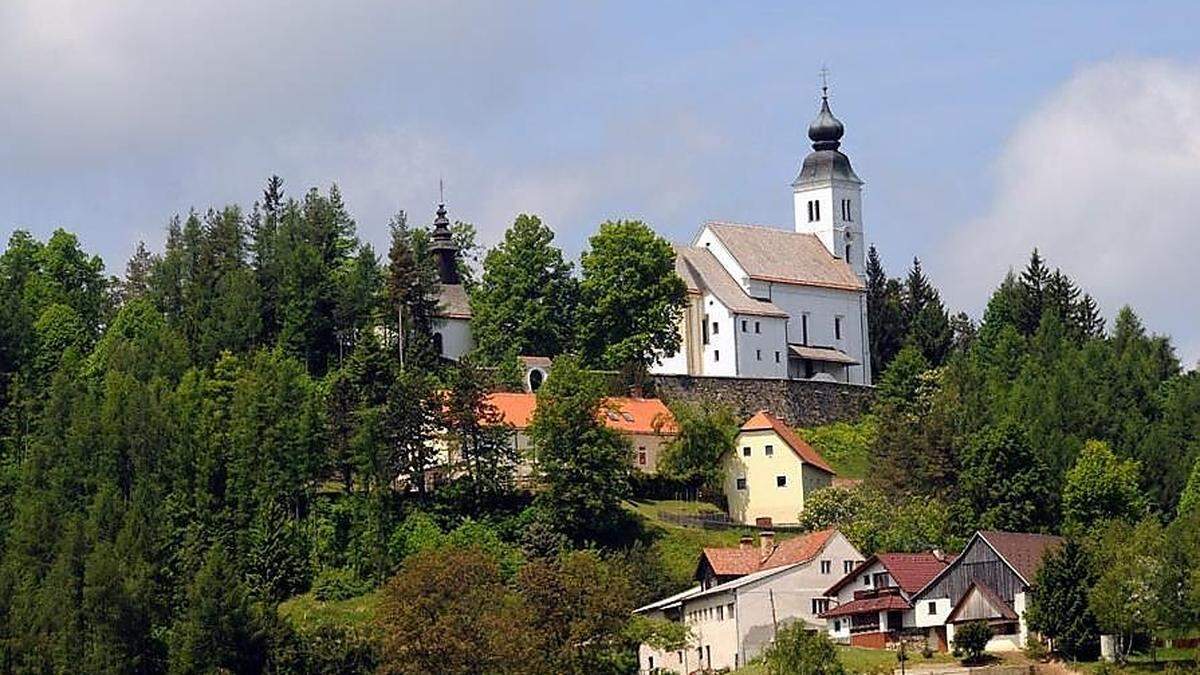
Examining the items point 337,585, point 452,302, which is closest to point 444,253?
point 452,302

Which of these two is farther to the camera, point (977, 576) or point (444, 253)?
point (444, 253)

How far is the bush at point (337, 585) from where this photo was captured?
291ft

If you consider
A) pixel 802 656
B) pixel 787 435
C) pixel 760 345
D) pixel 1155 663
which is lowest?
pixel 1155 663

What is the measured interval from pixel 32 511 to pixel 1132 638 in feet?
118

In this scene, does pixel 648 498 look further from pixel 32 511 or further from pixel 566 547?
pixel 32 511

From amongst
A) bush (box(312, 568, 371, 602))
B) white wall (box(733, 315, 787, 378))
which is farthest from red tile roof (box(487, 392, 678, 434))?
bush (box(312, 568, 371, 602))

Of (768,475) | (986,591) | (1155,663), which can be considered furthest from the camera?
(768,475)

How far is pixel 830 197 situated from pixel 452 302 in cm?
2177

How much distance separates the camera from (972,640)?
253 feet

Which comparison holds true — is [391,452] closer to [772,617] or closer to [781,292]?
[772,617]

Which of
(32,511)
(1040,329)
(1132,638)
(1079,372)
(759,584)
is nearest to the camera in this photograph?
(1132,638)

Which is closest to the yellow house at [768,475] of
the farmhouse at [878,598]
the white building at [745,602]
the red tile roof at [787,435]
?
the red tile roof at [787,435]

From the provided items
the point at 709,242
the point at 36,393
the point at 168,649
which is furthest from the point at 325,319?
the point at 168,649

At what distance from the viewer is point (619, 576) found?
81.8 metres
